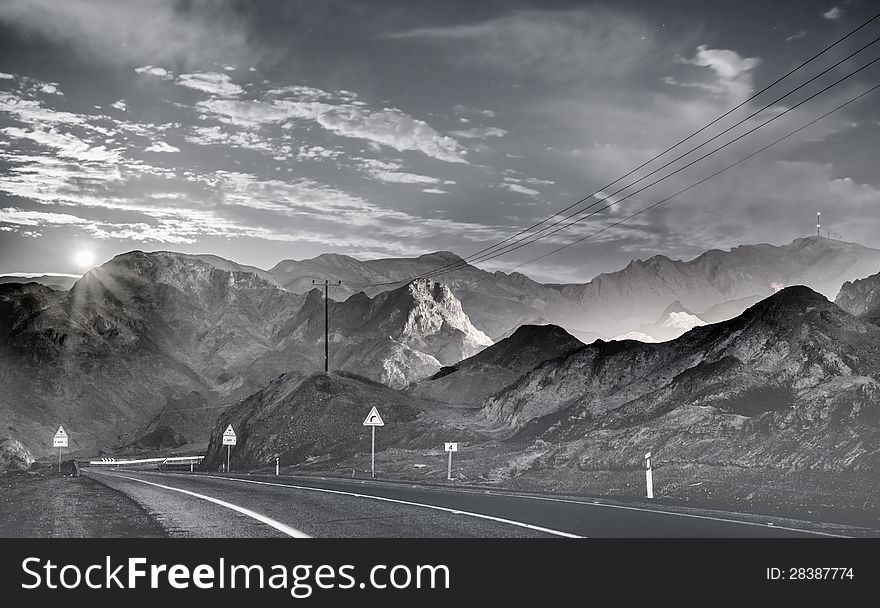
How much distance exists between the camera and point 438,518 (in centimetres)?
1450

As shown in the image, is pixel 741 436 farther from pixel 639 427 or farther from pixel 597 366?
pixel 597 366

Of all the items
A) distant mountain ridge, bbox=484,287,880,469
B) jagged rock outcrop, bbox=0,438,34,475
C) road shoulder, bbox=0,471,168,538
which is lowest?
jagged rock outcrop, bbox=0,438,34,475

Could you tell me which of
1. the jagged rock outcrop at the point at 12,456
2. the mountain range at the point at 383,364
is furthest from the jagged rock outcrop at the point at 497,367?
the jagged rock outcrop at the point at 12,456

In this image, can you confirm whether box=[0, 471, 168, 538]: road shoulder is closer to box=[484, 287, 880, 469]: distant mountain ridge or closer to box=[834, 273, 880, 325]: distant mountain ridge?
box=[484, 287, 880, 469]: distant mountain ridge

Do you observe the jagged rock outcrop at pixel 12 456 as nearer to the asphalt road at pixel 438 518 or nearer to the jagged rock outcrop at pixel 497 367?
the jagged rock outcrop at pixel 497 367

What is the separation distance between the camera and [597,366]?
64.6 meters

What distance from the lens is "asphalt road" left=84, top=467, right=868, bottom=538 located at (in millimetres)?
12367

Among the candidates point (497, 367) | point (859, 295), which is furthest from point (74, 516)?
point (859, 295)

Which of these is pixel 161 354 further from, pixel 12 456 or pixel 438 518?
pixel 438 518

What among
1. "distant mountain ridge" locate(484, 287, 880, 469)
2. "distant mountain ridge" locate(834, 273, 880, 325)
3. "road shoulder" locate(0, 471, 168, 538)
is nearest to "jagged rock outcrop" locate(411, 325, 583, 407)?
"distant mountain ridge" locate(484, 287, 880, 469)

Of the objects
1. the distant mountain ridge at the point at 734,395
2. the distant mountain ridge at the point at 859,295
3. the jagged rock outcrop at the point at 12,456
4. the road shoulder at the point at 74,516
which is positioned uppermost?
the distant mountain ridge at the point at 859,295

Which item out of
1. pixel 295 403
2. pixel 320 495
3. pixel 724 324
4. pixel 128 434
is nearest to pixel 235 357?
pixel 128 434

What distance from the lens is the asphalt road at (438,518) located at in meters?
12.4

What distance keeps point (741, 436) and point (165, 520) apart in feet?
103
